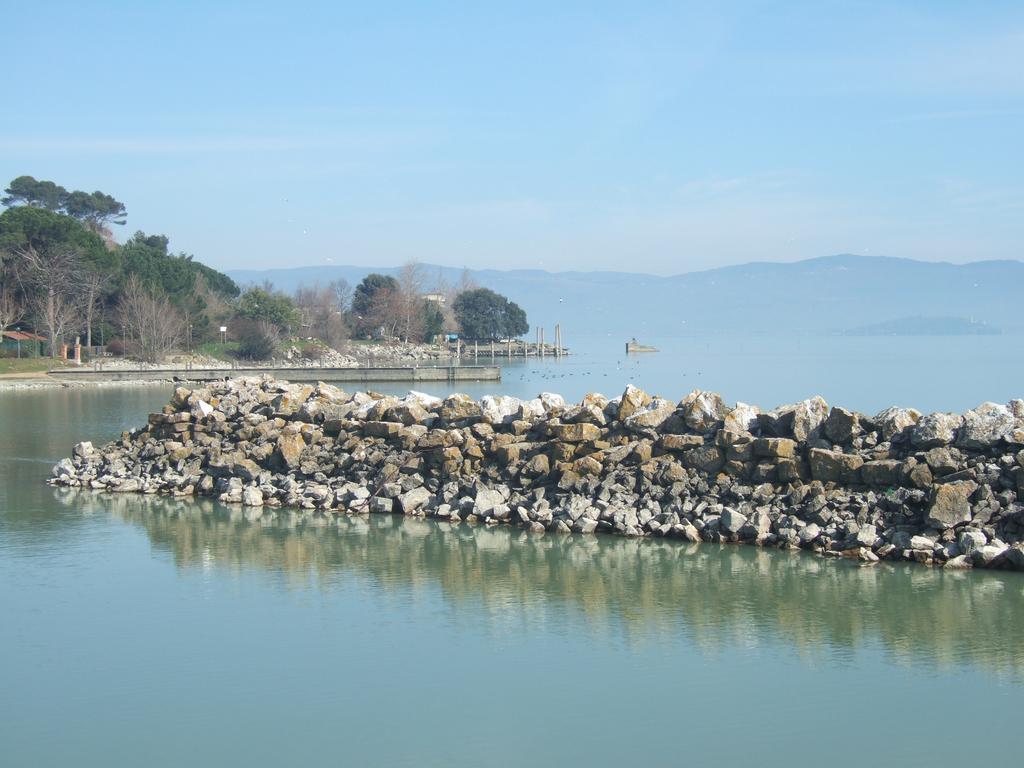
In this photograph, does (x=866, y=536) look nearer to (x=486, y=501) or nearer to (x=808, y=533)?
(x=808, y=533)

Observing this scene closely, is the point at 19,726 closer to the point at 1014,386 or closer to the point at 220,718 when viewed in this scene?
the point at 220,718

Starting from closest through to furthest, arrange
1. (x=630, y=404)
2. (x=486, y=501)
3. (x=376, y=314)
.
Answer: (x=486, y=501)
(x=630, y=404)
(x=376, y=314)

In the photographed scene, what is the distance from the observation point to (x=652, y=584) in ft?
44.0

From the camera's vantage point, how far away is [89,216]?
10275 centimetres

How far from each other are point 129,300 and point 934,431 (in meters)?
58.0

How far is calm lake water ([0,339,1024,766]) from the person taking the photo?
8930 millimetres

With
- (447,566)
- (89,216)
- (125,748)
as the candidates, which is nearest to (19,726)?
(125,748)

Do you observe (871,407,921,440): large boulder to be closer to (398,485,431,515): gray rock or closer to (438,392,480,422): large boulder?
(438,392,480,422): large boulder

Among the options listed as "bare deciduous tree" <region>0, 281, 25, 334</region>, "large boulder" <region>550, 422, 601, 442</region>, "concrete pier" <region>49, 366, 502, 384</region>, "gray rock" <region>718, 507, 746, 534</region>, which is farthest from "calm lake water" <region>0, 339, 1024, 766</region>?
"bare deciduous tree" <region>0, 281, 25, 334</region>

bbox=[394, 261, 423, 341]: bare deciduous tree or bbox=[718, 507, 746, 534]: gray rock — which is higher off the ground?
bbox=[394, 261, 423, 341]: bare deciduous tree

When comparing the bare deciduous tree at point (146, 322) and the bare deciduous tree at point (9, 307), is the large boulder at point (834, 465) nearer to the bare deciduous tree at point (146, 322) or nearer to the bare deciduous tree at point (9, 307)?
the bare deciduous tree at point (9, 307)

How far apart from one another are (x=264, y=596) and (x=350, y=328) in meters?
88.3

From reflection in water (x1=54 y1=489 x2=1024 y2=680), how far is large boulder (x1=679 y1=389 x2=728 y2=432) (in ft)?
6.07

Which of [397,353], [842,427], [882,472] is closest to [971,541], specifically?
[882,472]
